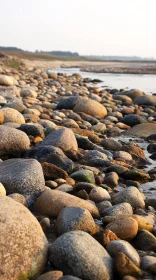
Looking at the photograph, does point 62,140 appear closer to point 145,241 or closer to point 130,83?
point 145,241

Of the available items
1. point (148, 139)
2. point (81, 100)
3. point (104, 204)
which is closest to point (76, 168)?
point (104, 204)

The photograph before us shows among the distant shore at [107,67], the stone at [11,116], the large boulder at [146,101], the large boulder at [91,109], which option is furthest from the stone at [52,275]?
the distant shore at [107,67]

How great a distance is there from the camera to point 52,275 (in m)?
2.37

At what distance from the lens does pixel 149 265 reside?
8.77ft

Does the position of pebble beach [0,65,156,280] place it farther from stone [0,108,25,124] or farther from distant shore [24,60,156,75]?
distant shore [24,60,156,75]

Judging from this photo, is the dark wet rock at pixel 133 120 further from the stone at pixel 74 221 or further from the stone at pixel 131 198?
the stone at pixel 74 221

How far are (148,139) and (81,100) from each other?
3.09 meters

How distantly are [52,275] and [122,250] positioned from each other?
0.56m

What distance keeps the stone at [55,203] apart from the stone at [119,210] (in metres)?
0.10

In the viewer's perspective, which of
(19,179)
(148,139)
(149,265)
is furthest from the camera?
(148,139)

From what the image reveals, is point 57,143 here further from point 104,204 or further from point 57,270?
point 57,270

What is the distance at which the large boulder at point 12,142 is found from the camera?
4.98m

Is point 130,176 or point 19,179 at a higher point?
point 19,179

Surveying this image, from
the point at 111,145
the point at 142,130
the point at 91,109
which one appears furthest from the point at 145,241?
the point at 91,109
